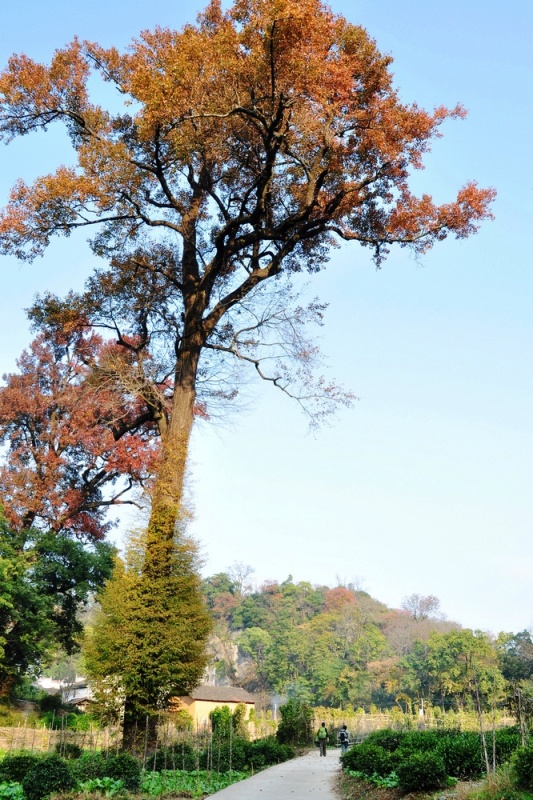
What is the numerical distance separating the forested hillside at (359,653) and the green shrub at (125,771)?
24091 millimetres

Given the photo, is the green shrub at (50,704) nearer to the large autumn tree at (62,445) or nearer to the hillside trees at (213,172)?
the large autumn tree at (62,445)

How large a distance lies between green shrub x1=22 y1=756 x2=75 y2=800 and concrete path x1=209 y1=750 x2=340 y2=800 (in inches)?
83.1

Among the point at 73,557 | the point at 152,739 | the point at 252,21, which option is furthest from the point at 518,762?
the point at 73,557

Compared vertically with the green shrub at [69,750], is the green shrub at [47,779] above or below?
above

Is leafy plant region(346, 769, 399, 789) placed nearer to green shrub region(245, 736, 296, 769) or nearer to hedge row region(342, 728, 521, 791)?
hedge row region(342, 728, 521, 791)

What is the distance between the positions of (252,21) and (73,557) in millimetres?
16134

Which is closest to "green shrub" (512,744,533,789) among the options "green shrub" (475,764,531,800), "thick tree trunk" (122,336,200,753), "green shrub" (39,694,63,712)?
"green shrub" (475,764,531,800)

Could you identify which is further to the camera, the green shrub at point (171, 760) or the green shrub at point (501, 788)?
the green shrub at point (171, 760)

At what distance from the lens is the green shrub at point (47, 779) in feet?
27.9

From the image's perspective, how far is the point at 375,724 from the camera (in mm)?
31547

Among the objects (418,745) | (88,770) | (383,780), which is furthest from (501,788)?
(88,770)

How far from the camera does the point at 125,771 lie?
978 cm

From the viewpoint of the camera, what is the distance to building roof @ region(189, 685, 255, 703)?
133 feet

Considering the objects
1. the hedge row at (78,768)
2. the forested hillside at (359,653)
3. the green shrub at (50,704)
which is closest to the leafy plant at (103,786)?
the hedge row at (78,768)
